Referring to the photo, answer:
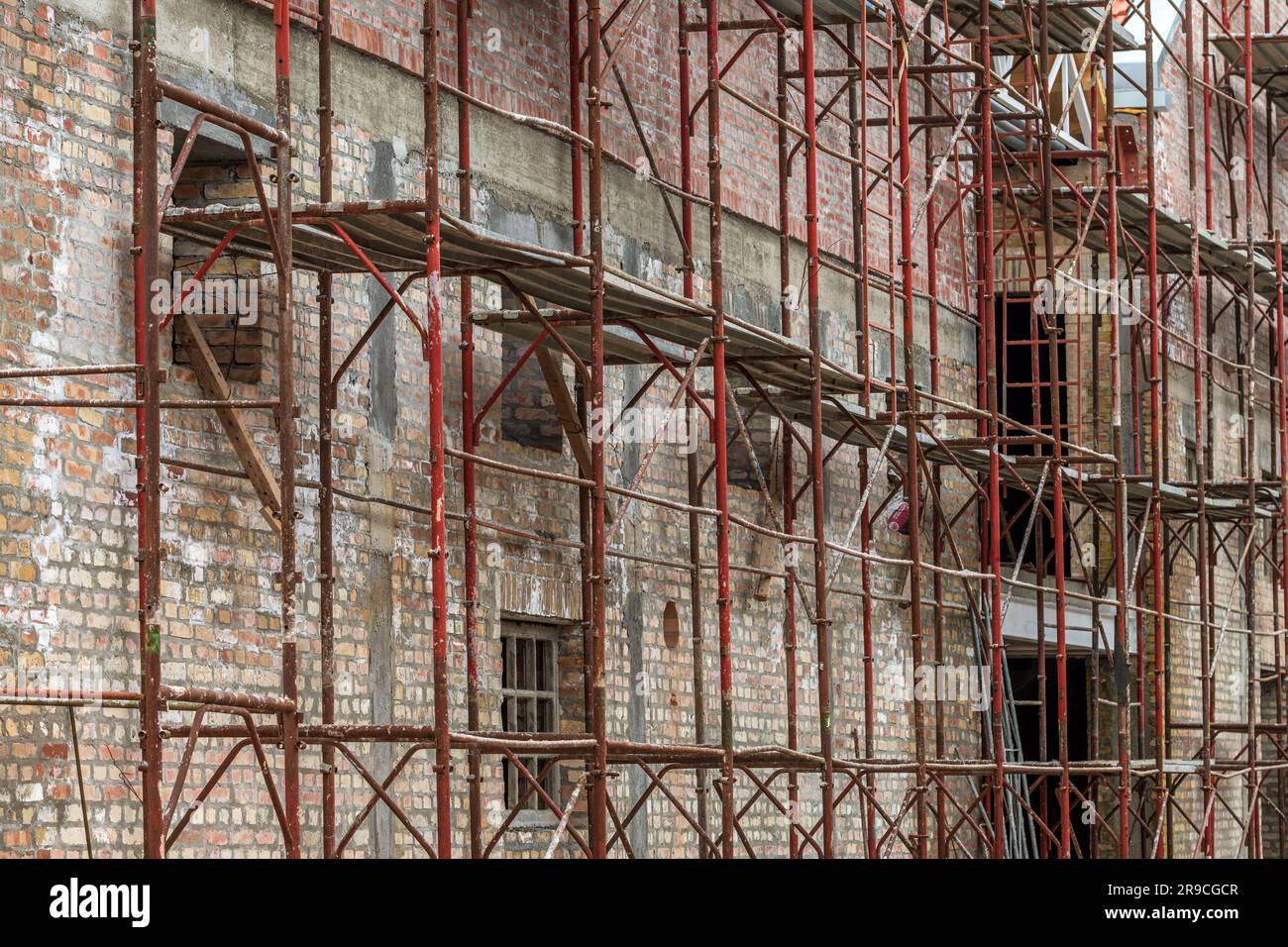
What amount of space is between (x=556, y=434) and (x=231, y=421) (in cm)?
327

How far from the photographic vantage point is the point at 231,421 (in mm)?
11070

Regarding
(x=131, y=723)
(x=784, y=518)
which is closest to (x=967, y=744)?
(x=784, y=518)

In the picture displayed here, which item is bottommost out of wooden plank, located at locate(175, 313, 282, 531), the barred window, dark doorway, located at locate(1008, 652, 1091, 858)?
dark doorway, located at locate(1008, 652, 1091, 858)

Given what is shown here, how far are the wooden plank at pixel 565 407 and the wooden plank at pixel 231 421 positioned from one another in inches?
93.3

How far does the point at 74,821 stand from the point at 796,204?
8.65 metres

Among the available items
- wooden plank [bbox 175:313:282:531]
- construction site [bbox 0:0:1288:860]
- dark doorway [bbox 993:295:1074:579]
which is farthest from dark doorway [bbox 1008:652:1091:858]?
wooden plank [bbox 175:313:282:531]

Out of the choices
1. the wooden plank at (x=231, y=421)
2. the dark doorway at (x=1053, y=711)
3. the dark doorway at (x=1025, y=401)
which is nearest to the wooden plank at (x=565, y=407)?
the wooden plank at (x=231, y=421)

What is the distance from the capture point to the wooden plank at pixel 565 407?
13.3 metres

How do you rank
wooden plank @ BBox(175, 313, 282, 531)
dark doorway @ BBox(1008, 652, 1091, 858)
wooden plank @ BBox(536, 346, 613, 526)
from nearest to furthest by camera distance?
wooden plank @ BBox(175, 313, 282, 531)
wooden plank @ BBox(536, 346, 613, 526)
dark doorway @ BBox(1008, 652, 1091, 858)

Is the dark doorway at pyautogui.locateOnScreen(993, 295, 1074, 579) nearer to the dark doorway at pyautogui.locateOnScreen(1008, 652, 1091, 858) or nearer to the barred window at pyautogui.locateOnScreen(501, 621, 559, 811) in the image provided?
the dark doorway at pyautogui.locateOnScreen(1008, 652, 1091, 858)

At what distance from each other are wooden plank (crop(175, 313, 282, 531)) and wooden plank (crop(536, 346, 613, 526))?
2371 mm

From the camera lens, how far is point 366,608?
473 inches

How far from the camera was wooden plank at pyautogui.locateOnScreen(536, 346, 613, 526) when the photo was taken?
525 inches
